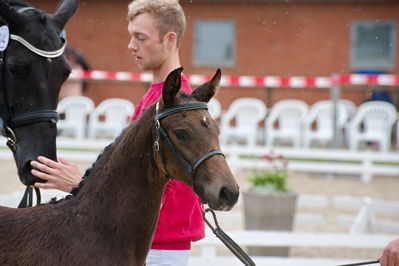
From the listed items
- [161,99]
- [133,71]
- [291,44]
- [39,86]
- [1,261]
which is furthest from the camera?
[291,44]

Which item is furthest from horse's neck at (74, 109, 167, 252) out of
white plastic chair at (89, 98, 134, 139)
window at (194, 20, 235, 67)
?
window at (194, 20, 235, 67)

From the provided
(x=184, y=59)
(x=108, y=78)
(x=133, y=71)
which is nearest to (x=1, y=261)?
(x=108, y=78)

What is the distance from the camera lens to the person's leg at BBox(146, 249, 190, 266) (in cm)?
285

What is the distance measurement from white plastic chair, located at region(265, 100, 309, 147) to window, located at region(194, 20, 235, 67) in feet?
13.6

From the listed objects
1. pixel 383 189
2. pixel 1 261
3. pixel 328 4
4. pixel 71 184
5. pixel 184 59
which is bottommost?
pixel 383 189

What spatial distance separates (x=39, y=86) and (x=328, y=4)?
52.9 ft

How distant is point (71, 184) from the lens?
110 inches

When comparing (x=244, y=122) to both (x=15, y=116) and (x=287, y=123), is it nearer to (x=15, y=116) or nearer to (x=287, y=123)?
(x=287, y=123)

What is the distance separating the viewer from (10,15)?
3156 mm

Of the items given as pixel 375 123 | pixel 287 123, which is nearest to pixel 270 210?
pixel 375 123

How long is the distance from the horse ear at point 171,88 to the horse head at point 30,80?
826 millimetres

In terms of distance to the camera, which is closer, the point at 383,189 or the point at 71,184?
the point at 71,184

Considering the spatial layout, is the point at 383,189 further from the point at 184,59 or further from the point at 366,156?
the point at 184,59

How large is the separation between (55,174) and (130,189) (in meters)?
0.44
